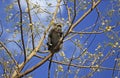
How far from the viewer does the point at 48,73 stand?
19.8 feet

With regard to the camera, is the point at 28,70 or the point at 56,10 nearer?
the point at 28,70

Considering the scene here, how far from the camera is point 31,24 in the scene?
719 centimetres

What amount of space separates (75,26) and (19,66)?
1.68 m

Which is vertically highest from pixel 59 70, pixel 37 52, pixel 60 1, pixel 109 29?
pixel 60 1

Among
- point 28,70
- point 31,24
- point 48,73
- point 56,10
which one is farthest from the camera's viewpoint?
point 56,10

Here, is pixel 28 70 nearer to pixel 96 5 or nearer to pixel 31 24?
pixel 31 24

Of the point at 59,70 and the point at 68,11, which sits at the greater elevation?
the point at 68,11

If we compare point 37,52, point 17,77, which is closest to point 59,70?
point 37,52

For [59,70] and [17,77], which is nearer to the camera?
[17,77]

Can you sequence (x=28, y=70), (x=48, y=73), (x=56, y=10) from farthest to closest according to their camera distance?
1. (x=56, y=10)
2. (x=28, y=70)
3. (x=48, y=73)

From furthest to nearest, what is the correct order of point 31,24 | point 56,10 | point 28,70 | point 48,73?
point 56,10 → point 31,24 → point 28,70 → point 48,73

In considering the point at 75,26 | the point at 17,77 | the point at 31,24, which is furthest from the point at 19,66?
the point at 75,26

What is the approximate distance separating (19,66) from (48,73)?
4.12 ft

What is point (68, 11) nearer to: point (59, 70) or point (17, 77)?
point (59, 70)
